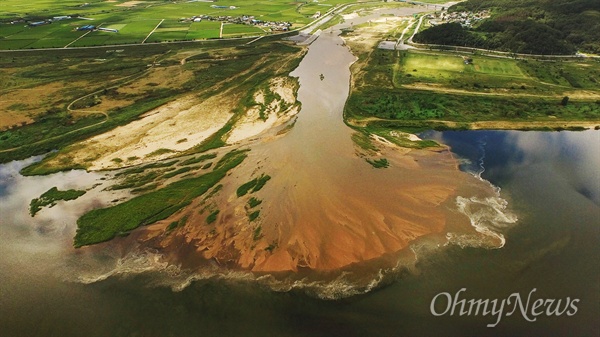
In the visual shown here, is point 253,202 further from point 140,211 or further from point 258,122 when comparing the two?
point 258,122

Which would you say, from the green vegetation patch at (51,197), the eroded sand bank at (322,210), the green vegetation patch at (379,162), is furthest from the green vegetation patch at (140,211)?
the green vegetation patch at (379,162)

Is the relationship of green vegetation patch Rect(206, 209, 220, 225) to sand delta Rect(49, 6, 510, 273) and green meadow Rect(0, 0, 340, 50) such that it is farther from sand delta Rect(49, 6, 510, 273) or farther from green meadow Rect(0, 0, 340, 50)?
green meadow Rect(0, 0, 340, 50)

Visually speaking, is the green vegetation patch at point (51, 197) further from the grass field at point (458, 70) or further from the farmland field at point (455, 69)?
the farmland field at point (455, 69)

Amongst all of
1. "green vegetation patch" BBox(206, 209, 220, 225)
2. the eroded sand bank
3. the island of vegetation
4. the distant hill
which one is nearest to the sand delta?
the eroded sand bank

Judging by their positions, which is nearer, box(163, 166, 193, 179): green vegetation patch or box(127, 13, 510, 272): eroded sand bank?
box(127, 13, 510, 272): eroded sand bank

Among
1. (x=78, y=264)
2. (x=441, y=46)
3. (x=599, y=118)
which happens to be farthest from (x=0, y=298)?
(x=441, y=46)

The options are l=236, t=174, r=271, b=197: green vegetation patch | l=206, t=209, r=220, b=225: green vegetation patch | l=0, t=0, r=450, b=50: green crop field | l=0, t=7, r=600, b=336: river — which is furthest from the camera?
l=0, t=0, r=450, b=50: green crop field

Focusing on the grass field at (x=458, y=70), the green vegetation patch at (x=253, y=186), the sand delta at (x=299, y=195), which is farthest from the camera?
the grass field at (x=458, y=70)
